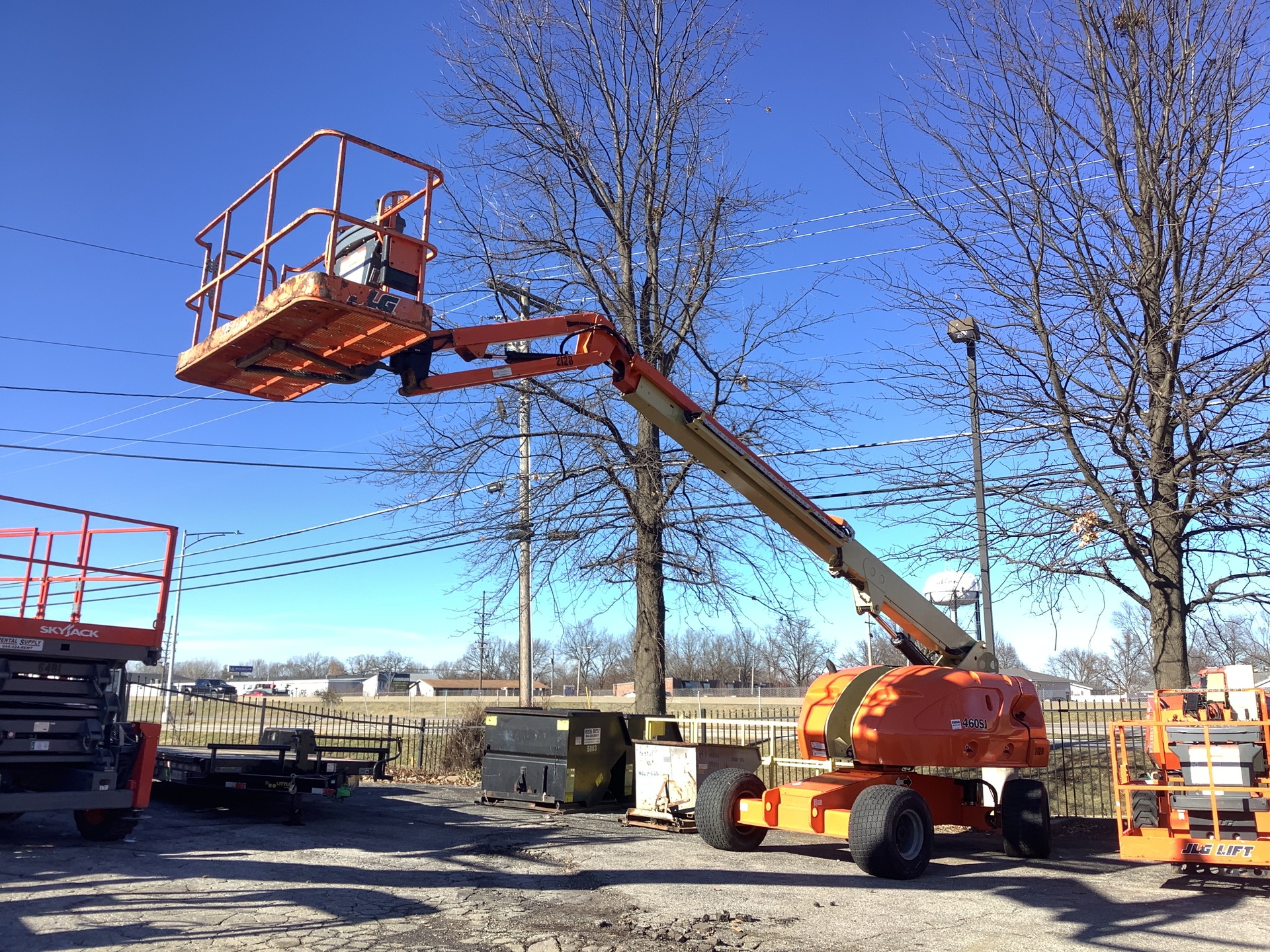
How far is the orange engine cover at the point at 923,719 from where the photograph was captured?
10.1 m

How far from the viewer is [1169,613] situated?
37.6 feet

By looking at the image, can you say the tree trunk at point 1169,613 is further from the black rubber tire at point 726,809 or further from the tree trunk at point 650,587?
the tree trunk at point 650,587

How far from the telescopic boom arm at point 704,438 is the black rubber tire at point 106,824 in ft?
19.5

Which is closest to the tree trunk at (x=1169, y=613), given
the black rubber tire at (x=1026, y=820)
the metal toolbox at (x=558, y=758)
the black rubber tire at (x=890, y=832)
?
the black rubber tire at (x=1026, y=820)

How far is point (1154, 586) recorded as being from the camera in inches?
454

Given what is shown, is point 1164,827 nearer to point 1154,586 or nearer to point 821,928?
point 1154,586

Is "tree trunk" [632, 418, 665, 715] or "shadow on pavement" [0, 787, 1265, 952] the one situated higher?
"tree trunk" [632, 418, 665, 715]

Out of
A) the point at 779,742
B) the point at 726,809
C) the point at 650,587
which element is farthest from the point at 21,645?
the point at 779,742

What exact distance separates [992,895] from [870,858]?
109 cm

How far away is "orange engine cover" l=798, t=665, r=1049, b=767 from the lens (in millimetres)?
10125

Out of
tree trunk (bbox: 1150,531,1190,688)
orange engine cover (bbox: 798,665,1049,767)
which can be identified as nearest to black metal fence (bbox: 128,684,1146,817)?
tree trunk (bbox: 1150,531,1190,688)

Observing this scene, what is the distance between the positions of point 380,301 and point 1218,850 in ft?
28.2

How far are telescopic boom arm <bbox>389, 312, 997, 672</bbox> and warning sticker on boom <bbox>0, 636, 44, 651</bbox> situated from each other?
15.5 feet

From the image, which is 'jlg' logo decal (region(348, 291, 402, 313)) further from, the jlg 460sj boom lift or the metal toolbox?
the metal toolbox
